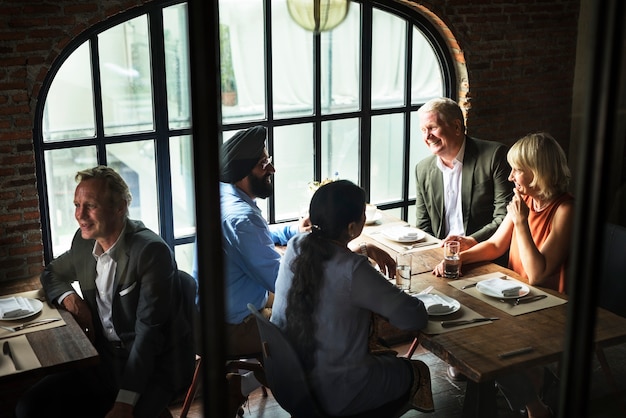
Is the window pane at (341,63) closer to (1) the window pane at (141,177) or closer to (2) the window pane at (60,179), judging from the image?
(1) the window pane at (141,177)

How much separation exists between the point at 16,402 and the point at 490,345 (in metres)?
1.19

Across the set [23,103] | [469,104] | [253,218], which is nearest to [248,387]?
[253,218]

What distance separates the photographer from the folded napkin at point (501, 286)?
7.04 ft

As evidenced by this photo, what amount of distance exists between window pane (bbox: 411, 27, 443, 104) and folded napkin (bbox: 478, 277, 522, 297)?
1533mm

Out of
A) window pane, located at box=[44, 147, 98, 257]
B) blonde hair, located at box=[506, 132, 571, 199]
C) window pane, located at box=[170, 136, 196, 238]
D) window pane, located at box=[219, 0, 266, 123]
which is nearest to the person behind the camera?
window pane, located at box=[170, 136, 196, 238]

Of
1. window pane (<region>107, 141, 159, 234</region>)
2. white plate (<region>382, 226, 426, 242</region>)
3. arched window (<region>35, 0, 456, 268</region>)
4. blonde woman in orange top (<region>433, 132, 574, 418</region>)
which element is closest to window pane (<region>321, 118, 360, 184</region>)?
arched window (<region>35, 0, 456, 268</region>)

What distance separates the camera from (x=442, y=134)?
2.94 m

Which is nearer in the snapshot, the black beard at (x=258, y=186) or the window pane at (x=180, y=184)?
the window pane at (x=180, y=184)

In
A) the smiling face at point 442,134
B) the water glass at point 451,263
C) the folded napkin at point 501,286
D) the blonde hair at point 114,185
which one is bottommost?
the folded napkin at point 501,286

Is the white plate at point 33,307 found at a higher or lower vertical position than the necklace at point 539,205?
lower

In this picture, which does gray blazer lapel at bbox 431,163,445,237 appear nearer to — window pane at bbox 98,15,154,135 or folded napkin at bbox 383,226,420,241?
folded napkin at bbox 383,226,420,241

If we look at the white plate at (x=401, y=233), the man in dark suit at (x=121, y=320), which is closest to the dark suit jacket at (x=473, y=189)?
the white plate at (x=401, y=233)

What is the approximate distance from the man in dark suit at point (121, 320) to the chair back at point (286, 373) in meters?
0.19

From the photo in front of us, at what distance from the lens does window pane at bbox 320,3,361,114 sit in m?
3.32
